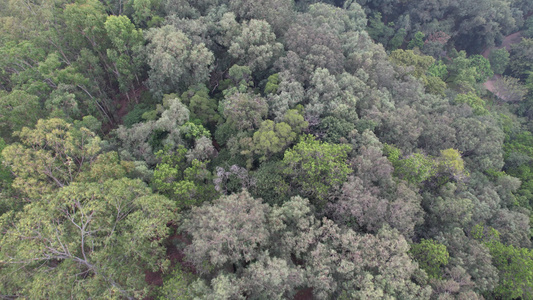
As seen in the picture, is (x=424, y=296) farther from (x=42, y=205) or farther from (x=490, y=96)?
(x=490, y=96)

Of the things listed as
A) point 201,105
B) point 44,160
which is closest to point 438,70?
point 201,105

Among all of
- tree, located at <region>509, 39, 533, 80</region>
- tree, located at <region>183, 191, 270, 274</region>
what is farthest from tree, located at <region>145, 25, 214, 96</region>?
tree, located at <region>509, 39, 533, 80</region>

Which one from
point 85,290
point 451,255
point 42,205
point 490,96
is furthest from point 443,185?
point 490,96

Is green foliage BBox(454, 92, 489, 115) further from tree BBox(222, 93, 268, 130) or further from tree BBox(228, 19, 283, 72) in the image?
tree BBox(222, 93, 268, 130)

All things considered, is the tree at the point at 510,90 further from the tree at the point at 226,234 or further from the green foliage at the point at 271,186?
the tree at the point at 226,234

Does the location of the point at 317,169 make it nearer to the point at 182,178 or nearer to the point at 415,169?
the point at 415,169
